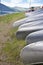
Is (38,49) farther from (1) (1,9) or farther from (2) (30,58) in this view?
(1) (1,9)

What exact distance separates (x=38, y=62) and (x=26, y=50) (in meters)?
0.30

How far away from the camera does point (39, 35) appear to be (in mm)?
3727

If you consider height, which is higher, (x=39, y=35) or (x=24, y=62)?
(x=39, y=35)

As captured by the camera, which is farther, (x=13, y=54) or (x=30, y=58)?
(x=13, y=54)

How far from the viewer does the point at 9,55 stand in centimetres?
399

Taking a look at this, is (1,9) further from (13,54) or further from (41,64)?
(41,64)

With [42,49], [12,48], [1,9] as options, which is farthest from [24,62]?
[1,9]

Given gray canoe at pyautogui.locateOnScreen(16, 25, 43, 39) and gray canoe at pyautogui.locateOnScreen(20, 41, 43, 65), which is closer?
gray canoe at pyautogui.locateOnScreen(20, 41, 43, 65)

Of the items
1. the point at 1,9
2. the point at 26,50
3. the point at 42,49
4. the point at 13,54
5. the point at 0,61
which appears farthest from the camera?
the point at 1,9

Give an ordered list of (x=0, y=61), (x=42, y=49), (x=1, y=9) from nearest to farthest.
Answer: (x=42, y=49), (x=0, y=61), (x=1, y=9)

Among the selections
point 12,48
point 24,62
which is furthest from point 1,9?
point 24,62

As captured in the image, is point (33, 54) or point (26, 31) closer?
point (33, 54)

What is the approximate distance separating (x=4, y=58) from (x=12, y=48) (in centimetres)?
57

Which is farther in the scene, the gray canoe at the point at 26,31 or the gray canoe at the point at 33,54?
the gray canoe at the point at 26,31
